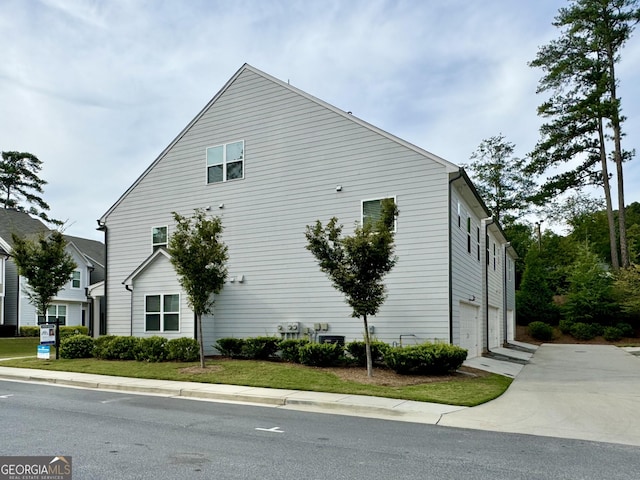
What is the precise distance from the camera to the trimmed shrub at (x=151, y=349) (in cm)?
1611

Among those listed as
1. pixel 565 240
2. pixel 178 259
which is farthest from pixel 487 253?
pixel 565 240

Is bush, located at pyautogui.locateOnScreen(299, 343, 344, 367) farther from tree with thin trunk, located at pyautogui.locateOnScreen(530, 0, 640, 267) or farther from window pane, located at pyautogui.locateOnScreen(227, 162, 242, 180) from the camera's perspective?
tree with thin trunk, located at pyautogui.locateOnScreen(530, 0, 640, 267)

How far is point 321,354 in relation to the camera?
14219mm

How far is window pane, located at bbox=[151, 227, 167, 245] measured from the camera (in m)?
19.3

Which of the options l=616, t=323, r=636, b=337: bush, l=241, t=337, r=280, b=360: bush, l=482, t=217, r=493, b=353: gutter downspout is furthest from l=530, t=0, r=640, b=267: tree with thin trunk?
l=241, t=337, r=280, b=360: bush

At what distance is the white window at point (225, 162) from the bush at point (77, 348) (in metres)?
7.02

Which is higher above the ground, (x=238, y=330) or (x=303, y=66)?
(x=303, y=66)

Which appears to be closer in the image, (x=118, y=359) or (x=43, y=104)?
(x=118, y=359)

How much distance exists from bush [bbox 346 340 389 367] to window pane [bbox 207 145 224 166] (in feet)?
27.6

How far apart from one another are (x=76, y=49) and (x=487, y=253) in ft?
57.0

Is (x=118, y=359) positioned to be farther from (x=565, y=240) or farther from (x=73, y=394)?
(x=565, y=240)

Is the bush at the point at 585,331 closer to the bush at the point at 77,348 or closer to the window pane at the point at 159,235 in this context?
the window pane at the point at 159,235

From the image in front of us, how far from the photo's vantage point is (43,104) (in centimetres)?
1845

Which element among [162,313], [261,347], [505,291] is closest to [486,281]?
[505,291]
